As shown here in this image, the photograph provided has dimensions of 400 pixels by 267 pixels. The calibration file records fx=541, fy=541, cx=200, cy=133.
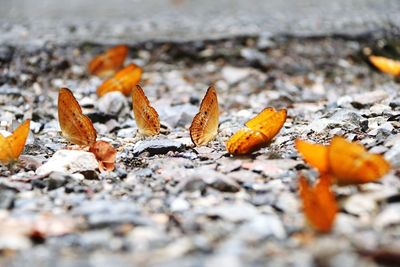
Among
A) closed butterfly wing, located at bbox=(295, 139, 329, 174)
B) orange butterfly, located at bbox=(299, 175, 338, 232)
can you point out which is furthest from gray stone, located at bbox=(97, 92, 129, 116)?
orange butterfly, located at bbox=(299, 175, 338, 232)

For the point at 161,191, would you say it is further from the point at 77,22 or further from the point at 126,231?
the point at 77,22

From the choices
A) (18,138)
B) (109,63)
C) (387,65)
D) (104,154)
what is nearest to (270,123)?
(104,154)

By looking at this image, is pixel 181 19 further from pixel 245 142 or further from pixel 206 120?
pixel 245 142

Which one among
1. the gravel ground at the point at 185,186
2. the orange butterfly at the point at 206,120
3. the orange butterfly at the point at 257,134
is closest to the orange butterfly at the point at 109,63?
the gravel ground at the point at 185,186

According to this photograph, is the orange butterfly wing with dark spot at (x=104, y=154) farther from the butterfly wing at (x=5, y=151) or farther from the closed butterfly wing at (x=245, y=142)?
the closed butterfly wing at (x=245, y=142)

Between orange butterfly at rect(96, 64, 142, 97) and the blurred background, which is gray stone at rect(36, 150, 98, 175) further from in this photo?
the blurred background

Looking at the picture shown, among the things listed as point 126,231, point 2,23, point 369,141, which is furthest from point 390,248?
point 2,23

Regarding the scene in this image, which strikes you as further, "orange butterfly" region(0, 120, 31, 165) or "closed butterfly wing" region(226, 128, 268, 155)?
"closed butterfly wing" region(226, 128, 268, 155)
